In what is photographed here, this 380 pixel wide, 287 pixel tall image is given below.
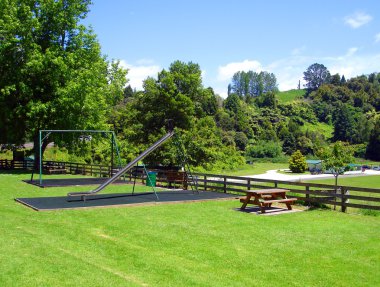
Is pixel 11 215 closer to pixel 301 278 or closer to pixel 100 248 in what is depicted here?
pixel 100 248

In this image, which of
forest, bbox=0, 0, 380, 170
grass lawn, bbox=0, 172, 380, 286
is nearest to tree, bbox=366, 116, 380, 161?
forest, bbox=0, 0, 380, 170

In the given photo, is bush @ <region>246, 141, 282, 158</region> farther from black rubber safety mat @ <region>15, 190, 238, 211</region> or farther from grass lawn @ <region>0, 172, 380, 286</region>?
A: grass lawn @ <region>0, 172, 380, 286</region>

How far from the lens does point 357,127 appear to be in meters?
129

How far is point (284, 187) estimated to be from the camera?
80.0 ft

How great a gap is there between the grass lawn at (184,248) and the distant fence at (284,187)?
78 cm

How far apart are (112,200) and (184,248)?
7.43m

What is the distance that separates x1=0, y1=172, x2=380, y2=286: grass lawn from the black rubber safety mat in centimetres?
86

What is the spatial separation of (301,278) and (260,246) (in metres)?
2.06

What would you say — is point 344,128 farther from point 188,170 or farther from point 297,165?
point 188,170

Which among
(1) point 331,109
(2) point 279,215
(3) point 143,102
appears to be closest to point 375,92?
(1) point 331,109

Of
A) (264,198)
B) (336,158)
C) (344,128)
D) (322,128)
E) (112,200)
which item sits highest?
(322,128)

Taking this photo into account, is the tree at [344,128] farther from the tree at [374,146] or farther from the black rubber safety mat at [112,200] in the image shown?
the black rubber safety mat at [112,200]

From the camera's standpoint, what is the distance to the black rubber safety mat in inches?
538

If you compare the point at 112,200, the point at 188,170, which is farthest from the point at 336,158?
the point at 112,200
